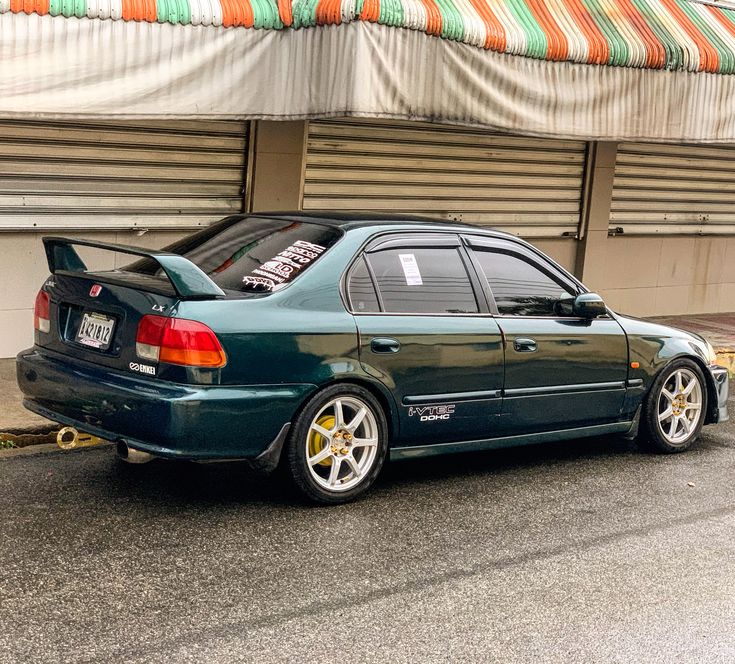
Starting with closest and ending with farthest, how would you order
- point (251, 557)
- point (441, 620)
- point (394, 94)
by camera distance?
point (441, 620)
point (251, 557)
point (394, 94)

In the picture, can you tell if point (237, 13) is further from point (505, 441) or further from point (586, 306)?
point (505, 441)

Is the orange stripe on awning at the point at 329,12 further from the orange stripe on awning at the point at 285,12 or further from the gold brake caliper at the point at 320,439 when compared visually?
the gold brake caliper at the point at 320,439

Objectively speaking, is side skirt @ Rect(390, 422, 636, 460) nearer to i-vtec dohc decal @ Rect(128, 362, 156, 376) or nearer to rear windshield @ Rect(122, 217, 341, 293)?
rear windshield @ Rect(122, 217, 341, 293)

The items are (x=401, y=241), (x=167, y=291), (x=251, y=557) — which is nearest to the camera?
(x=251, y=557)

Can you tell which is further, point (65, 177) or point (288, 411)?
point (65, 177)

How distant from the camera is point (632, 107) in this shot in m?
11.1

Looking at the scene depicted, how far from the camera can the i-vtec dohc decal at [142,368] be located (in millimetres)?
5453

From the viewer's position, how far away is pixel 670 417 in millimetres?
7652

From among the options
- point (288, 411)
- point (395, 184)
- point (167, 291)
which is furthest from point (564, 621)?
point (395, 184)

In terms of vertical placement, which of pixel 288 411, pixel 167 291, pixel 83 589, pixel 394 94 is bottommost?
pixel 83 589

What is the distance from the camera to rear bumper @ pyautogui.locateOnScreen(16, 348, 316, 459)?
5.33m

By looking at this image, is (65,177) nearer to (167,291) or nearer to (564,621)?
(167,291)

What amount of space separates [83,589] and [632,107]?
26.6 ft

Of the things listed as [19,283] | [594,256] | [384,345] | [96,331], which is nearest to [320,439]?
[384,345]
